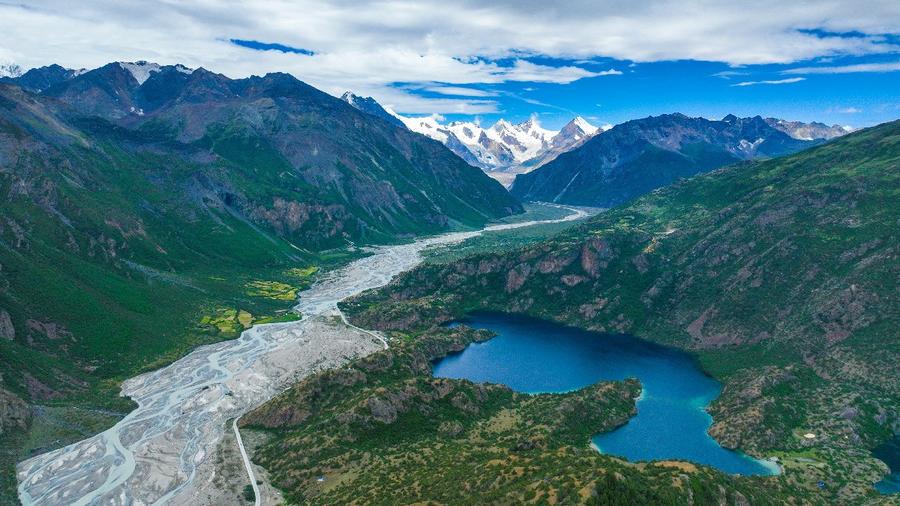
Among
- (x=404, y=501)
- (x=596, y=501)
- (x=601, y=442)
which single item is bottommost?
(x=601, y=442)

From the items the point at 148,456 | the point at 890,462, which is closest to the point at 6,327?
the point at 148,456

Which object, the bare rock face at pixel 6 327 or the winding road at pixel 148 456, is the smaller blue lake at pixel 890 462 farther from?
the bare rock face at pixel 6 327

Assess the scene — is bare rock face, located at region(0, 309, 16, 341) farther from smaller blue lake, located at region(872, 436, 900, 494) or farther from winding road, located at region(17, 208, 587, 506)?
smaller blue lake, located at region(872, 436, 900, 494)

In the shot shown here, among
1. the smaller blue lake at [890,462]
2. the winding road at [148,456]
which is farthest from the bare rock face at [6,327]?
the smaller blue lake at [890,462]

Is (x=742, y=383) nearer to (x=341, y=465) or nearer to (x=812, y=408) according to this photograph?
(x=812, y=408)

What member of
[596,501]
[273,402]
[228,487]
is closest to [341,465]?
[228,487]

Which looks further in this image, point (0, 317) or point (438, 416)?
point (0, 317)
